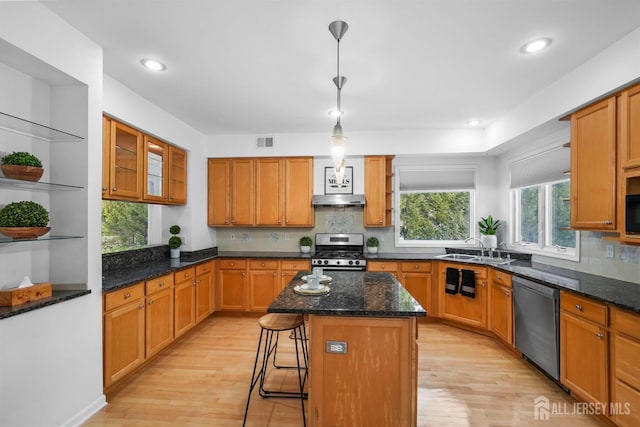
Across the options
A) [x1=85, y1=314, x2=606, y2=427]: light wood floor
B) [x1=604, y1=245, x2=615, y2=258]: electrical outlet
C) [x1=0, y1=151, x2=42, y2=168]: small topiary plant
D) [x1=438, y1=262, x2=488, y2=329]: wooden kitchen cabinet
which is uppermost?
[x1=0, y1=151, x2=42, y2=168]: small topiary plant

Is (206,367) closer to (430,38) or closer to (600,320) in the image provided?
(600,320)

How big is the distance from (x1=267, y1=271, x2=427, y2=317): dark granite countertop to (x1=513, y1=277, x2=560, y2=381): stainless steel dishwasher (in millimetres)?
1293

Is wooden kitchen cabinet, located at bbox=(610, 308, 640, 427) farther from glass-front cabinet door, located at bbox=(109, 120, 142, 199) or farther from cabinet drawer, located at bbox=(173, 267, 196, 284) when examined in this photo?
glass-front cabinet door, located at bbox=(109, 120, 142, 199)

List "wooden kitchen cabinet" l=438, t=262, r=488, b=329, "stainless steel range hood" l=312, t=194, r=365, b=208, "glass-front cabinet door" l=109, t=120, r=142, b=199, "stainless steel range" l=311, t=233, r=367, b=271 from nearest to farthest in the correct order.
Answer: "glass-front cabinet door" l=109, t=120, r=142, b=199 < "wooden kitchen cabinet" l=438, t=262, r=488, b=329 < "stainless steel range" l=311, t=233, r=367, b=271 < "stainless steel range hood" l=312, t=194, r=365, b=208

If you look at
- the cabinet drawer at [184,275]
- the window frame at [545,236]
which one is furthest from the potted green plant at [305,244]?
the window frame at [545,236]

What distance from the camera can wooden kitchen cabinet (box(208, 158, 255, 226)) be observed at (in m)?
4.58

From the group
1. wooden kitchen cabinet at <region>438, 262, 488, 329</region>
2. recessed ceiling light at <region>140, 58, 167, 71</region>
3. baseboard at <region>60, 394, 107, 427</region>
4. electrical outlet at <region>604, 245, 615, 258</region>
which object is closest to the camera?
baseboard at <region>60, 394, 107, 427</region>

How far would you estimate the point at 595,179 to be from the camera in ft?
7.98

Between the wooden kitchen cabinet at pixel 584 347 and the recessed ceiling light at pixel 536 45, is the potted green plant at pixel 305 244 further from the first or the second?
the recessed ceiling light at pixel 536 45

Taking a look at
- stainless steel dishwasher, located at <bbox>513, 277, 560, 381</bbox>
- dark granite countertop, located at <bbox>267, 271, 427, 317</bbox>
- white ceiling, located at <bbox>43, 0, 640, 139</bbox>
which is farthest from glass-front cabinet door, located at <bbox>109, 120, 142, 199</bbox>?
stainless steel dishwasher, located at <bbox>513, 277, 560, 381</bbox>

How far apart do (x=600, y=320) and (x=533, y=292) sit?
68cm

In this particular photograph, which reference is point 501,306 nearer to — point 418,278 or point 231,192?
point 418,278

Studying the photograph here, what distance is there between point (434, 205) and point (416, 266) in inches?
45.6

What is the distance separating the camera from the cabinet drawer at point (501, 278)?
3178 millimetres
